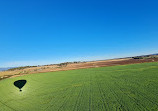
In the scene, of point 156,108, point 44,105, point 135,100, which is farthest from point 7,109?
point 156,108

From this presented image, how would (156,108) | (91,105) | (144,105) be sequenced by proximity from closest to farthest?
(156,108) < (144,105) < (91,105)

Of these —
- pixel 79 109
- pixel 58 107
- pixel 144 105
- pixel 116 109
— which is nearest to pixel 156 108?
pixel 144 105

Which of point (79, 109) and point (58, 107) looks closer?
point (79, 109)

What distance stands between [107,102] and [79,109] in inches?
98.7

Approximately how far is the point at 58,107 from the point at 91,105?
2.84 m

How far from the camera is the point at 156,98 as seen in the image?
290 inches

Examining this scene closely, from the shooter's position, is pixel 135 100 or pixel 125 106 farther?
pixel 135 100

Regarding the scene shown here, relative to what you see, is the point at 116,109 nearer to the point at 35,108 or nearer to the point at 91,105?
the point at 91,105

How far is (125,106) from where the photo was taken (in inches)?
265

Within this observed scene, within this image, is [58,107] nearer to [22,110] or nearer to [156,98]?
[22,110]

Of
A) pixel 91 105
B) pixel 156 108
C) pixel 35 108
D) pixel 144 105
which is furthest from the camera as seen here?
pixel 35 108

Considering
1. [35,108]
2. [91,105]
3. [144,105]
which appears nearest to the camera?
[144,105]

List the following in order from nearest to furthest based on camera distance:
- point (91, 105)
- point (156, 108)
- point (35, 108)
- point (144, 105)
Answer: point (156, 108), point (144, 105), point (91, 105), point (35, 108)

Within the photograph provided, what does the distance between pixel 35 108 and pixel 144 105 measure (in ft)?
29.4
